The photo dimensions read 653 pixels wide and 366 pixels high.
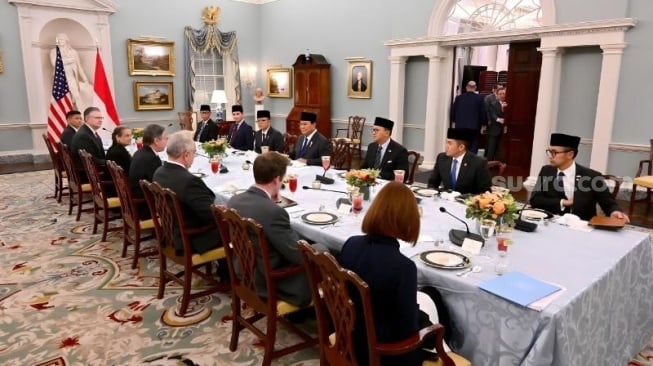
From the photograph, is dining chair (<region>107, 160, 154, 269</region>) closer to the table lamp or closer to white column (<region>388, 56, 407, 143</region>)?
white column (<region>388, 56, 407, 143</region>)

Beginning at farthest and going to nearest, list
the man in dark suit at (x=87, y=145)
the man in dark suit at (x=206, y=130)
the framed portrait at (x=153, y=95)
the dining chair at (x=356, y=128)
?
the framed portrait at (x=153, y=95)
the dining chair at (x=356, y=128)
the man in dark suit at (x=206, y=130)
the man in dark suit at (x=87, y=145)

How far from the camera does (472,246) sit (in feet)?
8.41

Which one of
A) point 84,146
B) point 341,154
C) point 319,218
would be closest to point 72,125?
point 84,146

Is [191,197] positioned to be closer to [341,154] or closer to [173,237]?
[173,237]

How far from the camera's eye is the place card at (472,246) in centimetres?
254

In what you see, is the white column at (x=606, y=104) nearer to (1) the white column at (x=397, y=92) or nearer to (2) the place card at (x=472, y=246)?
(1) the white column at (x=397, y=92)

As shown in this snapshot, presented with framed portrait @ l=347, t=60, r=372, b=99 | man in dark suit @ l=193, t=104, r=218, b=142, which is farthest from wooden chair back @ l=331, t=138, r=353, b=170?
framed portrait @ l=347, t=60, r=372, b=99

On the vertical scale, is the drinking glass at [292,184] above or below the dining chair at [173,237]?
above

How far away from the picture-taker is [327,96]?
10.9 m

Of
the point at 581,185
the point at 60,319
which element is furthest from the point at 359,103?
the point at 60,319

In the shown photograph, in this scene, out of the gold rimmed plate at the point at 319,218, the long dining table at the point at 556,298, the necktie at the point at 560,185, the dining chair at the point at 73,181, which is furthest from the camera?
the dining chair at the point at 73,181

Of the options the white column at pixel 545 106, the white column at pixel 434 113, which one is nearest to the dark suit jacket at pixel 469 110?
the white column at pixel 434 113

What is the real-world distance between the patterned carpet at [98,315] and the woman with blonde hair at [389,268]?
1031mm

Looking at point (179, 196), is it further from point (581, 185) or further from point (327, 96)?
point (327, 96)
